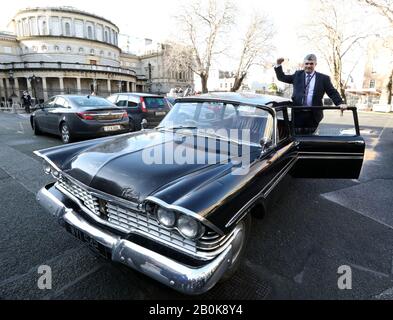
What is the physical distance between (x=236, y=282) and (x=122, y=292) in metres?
1.00

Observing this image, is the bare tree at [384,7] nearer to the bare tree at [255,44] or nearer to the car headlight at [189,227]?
the bare tree at [255,44]

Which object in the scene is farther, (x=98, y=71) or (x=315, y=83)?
(x=98, y=71)

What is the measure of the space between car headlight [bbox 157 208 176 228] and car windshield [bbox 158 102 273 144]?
1.38 metres

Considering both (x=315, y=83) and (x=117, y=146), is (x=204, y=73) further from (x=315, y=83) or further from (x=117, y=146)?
(x=117, y=146)

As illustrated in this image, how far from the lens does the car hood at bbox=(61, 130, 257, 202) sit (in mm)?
2080

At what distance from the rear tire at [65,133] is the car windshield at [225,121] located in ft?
17.4

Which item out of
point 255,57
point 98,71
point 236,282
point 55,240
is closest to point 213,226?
point 236,282

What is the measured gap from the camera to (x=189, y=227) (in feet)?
5.90

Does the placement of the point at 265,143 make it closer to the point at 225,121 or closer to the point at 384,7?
the point at 225,121

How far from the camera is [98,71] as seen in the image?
50469 millimetres

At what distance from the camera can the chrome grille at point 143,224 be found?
190cm
